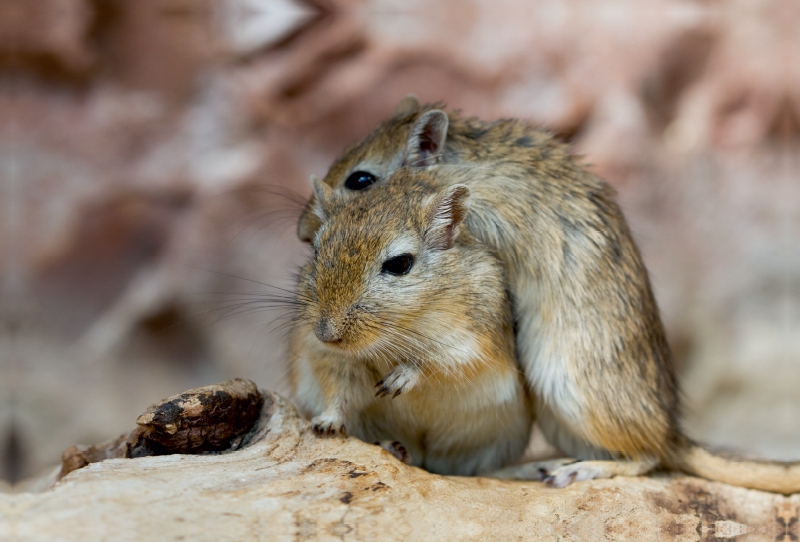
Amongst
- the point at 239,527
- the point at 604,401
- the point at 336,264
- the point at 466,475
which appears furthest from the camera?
the point at 466,475

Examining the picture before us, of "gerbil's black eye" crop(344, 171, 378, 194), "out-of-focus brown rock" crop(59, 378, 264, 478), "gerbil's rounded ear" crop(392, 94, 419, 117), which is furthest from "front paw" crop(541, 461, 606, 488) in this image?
"gerbil's rounded ear" crop(392, 94, 419, 117)

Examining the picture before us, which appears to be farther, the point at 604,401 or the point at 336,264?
the point at 604,401

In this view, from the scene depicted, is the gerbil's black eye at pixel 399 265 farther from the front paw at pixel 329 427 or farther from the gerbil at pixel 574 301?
the front paw at pixel 329 427

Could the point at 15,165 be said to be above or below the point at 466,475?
above

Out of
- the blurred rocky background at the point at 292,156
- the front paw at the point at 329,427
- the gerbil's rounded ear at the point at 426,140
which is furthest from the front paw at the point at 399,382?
the blurred rocky background at the point at 292,156

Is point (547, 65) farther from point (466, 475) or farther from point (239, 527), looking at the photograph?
point (239, 527)

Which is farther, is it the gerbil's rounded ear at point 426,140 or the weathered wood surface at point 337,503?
the gerbil's rounded ear at point 426,140

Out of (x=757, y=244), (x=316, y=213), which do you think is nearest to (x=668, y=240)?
(x=757, y=244)
